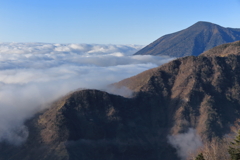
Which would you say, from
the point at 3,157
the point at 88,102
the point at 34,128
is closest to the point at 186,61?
the point at 88,102

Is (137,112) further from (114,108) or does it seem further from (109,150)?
(109,150)

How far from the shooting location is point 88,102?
15362cm

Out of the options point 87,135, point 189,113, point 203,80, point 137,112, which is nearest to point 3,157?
point 87,135

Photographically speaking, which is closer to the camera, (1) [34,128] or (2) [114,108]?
(1) [34,128]

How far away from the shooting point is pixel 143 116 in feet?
543

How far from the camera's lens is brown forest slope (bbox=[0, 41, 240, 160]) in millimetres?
135375

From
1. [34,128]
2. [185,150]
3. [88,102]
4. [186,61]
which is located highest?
[186,61]

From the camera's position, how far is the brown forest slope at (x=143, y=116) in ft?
444

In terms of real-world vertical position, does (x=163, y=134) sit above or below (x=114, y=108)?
below

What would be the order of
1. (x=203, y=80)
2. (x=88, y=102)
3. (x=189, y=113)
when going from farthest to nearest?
(x=203, y=80) → (x=189, y=113) → (x=88, y=102)

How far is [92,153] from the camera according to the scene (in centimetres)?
13275

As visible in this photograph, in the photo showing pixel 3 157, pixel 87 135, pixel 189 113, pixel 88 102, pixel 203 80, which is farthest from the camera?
pixel 203 80

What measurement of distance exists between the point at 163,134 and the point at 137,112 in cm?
2013

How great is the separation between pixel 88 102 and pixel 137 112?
31190mm
